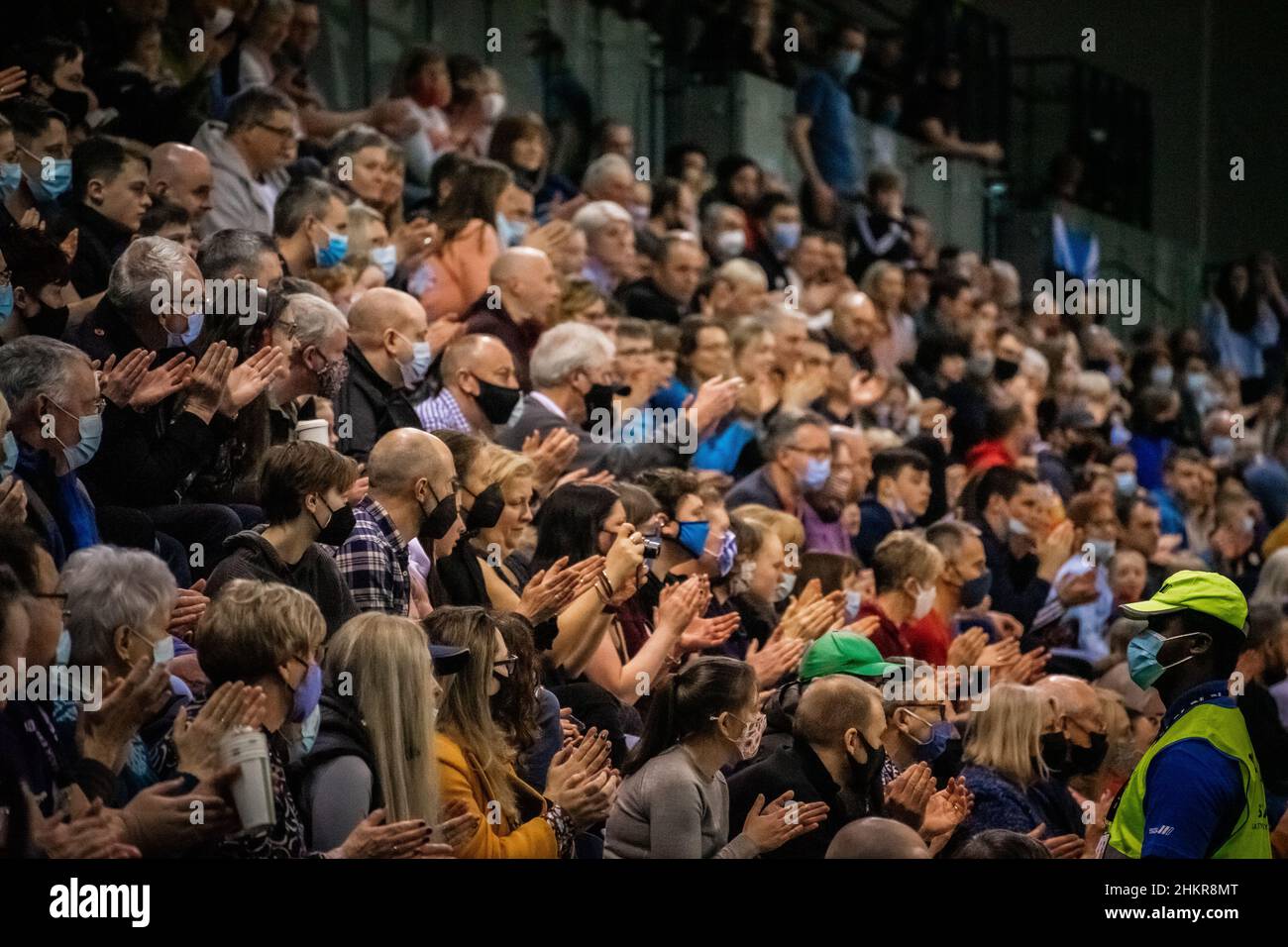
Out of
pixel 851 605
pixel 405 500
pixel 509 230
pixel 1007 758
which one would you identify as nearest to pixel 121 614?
pixel 405 500

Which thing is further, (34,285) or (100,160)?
(100,160)

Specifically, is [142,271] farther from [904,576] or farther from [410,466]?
[904,576]

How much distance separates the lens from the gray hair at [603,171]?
370 inches

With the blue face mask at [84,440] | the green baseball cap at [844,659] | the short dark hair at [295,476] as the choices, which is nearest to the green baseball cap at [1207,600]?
the green baseball cap at [844,659]

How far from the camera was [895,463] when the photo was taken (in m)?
8.20

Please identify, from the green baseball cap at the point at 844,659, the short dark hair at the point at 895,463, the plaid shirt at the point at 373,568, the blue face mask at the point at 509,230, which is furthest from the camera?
the short dark hair at the point at 895,463

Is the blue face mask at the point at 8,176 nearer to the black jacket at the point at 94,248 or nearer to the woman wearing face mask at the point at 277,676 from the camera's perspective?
the black jacket at the point at 94,248

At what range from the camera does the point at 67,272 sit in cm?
572

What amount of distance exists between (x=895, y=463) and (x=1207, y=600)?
11.6ft

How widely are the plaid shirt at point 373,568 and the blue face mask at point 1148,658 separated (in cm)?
169

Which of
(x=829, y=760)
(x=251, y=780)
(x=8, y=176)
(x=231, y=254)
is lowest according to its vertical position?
(x=829, y=760)

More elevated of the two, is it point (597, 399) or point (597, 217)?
point (597, 217)

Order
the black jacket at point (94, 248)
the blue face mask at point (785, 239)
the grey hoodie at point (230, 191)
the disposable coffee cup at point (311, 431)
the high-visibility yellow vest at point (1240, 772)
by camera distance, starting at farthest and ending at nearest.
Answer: the blue face mask at point (785, 239) → the grey hoodie at point (230, 191) → the black jacket at point (94, 248) → the disposable coffee cup at point (311, 431) → the high-visibility yellow vest at point (1240, 772)
